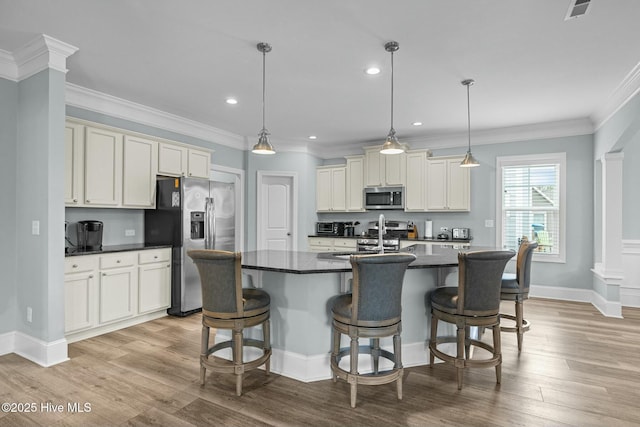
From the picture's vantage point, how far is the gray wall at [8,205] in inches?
124

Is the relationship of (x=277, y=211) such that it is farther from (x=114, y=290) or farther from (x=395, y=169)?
(x=114, y=290)

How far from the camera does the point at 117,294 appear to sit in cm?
379

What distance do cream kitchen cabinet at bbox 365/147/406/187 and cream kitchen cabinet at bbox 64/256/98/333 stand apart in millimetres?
4338

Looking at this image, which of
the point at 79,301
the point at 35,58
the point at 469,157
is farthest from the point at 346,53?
the point at 79,301

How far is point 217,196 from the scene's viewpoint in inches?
188

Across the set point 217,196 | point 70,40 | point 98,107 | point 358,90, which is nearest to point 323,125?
point 358,90

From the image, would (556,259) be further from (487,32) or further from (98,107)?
(98,107)

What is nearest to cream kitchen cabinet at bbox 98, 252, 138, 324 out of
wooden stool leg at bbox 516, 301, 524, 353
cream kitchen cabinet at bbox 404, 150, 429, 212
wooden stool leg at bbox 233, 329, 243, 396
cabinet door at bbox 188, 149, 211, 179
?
cabinet door at bbox 188, 149, 211, 179

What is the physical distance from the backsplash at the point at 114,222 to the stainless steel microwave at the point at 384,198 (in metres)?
3.68

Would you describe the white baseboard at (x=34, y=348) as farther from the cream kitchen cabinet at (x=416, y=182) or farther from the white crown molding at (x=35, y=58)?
the cream kitchen cabinet at (x=416, y=182)

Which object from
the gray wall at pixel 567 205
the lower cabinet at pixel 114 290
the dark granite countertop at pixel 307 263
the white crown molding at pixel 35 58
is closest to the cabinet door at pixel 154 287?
the lower cabinet at pixel 114 290

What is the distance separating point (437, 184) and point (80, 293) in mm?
5063

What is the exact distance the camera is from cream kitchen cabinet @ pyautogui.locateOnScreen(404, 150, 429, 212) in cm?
584

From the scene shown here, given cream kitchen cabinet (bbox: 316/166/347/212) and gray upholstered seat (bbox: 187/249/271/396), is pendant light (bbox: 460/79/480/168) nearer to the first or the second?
cream kitchen cabinet (bbox: 316/166/347/212)
